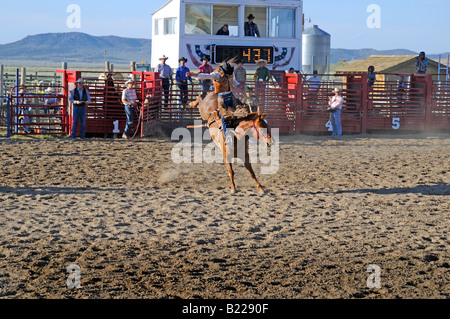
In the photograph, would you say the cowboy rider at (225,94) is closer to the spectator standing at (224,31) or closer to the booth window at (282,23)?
the spectator standing at (224,31)

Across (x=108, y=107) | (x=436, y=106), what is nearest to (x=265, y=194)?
(x=108, y=107)

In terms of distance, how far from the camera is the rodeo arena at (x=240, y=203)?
5.52 meters

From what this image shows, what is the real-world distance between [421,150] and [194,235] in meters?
9.27

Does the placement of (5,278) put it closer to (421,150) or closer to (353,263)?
(353,263)

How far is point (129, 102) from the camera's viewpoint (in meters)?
16.1

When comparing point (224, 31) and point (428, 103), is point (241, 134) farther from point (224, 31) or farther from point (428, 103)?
point (224, 31)

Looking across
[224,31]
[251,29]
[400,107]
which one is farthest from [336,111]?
[224,31]

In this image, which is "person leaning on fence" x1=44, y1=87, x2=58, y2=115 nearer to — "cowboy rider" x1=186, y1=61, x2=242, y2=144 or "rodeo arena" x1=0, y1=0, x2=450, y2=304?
"rodeo arena" x1=0, y1=0, x2=450, y2=304

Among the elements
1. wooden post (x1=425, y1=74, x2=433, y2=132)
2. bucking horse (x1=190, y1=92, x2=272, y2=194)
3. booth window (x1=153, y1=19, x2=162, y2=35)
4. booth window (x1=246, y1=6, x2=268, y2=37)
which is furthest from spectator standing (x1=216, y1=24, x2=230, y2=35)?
bucking horse (x1=190, y1=92, x2=272, y2=194)

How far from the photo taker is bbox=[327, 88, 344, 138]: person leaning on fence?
17.3m

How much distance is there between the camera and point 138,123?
16188mm

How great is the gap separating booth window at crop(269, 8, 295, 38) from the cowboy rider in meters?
11.7

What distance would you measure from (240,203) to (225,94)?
222 cm
